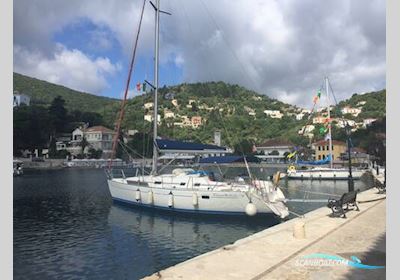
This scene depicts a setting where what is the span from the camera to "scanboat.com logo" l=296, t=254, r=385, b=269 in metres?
9.18

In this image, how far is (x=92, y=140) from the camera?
12812 cm

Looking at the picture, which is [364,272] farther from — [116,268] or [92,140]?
[92,140]

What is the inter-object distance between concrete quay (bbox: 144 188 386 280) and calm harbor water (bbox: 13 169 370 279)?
437 cm

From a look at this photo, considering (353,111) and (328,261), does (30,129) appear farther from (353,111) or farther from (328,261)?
(353,111)

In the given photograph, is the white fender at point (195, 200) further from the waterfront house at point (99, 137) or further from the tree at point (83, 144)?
the tree at point (83, 144)

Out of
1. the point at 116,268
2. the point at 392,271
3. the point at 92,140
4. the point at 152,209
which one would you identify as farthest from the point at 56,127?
the point at 392,271

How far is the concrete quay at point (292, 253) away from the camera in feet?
28.2

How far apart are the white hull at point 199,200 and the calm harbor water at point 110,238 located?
58 centimetres

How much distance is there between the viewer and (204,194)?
913 inches

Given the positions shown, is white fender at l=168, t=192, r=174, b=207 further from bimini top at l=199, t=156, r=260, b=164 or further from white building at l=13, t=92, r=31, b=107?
white building at l=13, t=92, r=31, b=107

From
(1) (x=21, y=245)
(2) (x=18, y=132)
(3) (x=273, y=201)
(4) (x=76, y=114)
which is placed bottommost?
(1) (x=21, y=245)

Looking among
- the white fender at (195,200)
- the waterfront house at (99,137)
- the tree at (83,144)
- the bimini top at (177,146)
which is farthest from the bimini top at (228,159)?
the tree at (83,144)

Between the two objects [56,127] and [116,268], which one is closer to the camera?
[116,268]

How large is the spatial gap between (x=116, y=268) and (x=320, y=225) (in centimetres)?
819
